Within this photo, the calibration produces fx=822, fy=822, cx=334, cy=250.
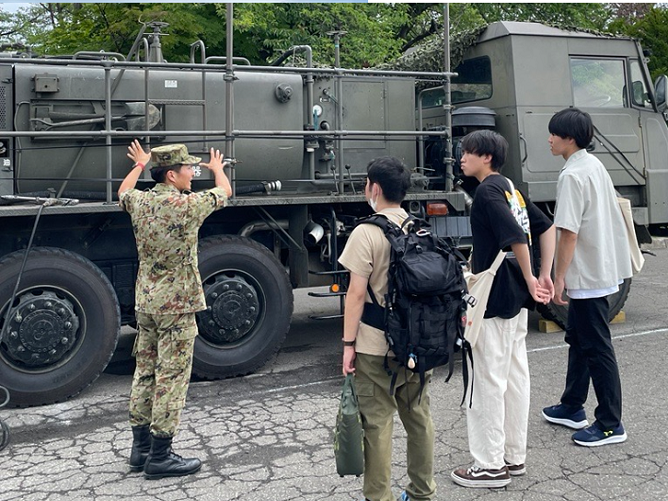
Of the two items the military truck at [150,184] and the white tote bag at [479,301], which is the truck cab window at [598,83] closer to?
the military truck at [150,184]

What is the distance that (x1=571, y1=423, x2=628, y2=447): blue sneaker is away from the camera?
4.71 metres

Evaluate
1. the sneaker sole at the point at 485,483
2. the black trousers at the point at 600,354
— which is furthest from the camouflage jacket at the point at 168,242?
the black trousers at the point at 600,354

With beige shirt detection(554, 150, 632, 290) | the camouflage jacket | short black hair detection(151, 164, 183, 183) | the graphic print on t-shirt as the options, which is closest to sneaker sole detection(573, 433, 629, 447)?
beige shirt detection(554, 150, 632, 290)

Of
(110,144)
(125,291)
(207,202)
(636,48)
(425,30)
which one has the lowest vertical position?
(125,291)

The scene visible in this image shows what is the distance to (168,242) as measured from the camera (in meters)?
4.41

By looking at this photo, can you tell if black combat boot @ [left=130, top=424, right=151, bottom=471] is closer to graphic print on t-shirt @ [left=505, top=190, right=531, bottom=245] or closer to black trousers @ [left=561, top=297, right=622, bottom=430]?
graphic print on t-shirt @ [left=505, top=190, right=531, bottom=245]

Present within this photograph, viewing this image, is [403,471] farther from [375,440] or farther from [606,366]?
[606,366]

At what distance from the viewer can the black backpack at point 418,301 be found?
138 inches

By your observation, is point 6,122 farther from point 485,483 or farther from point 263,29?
point 263,29

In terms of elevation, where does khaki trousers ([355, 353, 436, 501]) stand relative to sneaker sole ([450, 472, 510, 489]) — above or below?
above

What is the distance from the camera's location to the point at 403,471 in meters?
4.43

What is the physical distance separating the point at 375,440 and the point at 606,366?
1761 mm

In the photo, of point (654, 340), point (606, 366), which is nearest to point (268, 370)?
point (606, 366)

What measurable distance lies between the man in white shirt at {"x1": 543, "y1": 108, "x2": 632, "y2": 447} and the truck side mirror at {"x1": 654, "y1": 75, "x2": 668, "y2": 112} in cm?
365
